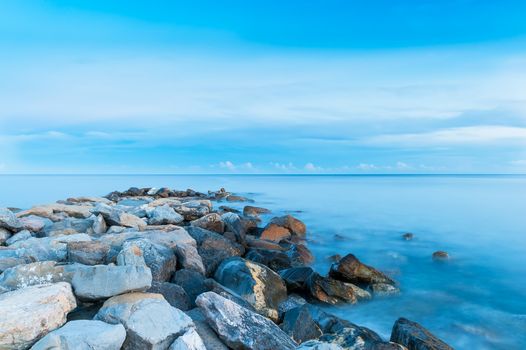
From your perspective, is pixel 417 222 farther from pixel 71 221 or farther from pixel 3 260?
pixel 3 260

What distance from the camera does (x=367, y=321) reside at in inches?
307

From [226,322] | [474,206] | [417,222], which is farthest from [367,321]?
[474,206]

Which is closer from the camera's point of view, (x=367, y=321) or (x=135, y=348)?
(x=135, y=348)

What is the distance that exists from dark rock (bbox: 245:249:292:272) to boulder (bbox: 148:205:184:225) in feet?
12.1

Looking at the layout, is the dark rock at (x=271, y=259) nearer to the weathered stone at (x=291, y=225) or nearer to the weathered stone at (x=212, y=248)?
the weathered stone at (x=212, y=248)

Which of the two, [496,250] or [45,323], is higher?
[45,323]

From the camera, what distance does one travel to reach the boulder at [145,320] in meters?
4.33

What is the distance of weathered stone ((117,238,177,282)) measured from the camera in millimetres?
6533

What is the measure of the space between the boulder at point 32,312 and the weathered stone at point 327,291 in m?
4.63

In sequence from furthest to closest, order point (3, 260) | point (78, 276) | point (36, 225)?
point (36, 225), point (3, 260), point (78, 276)

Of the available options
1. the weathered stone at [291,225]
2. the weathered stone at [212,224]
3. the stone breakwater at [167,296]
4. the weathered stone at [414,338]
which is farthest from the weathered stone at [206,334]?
the weathered stone at [291,225]

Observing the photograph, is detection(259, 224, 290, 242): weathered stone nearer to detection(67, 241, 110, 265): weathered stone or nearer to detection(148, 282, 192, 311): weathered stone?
detection(67, 241, 110, 265): weathered stone

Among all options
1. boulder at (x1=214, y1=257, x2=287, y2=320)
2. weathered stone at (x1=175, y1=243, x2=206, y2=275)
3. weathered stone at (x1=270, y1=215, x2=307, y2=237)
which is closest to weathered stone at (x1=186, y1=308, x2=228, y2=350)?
boulder at (x1=214, y1=257, x2=287, y2=320)

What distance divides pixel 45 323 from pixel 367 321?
18.1 feet
